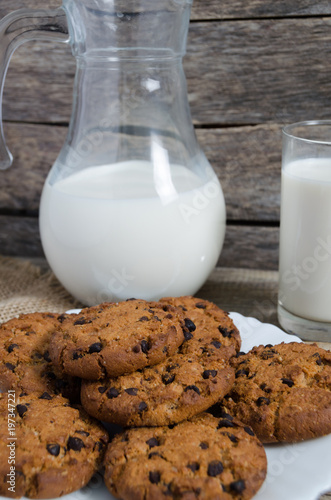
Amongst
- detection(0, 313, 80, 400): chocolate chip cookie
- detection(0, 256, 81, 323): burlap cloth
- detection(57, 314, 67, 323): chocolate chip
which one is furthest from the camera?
detection(0, 256, 81, 323): burlap cloth

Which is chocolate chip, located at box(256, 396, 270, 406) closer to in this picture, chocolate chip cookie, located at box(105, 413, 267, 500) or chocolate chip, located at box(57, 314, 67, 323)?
chocolate chip cookie, located at box(105, 413, 267, 500)

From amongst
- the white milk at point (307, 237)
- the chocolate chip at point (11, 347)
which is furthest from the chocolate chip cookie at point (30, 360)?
the white milk at point (307, 237)

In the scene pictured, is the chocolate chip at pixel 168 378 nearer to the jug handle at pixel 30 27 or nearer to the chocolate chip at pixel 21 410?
the chocolate chip at pixel 21 410

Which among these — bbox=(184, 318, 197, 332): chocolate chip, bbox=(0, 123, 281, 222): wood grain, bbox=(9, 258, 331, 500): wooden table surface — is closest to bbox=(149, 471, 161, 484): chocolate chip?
bbox=(184, 318, 197, 332): chocolate chip

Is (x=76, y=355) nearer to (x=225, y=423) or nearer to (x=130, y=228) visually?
(x=225, y=423)

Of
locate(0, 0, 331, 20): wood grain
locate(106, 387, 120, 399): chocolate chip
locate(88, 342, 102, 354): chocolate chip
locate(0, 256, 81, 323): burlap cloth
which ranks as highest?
locate(0, 0, 331, 20): wood grain

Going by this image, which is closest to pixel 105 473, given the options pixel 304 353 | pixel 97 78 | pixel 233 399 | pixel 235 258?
pixel 233 399
